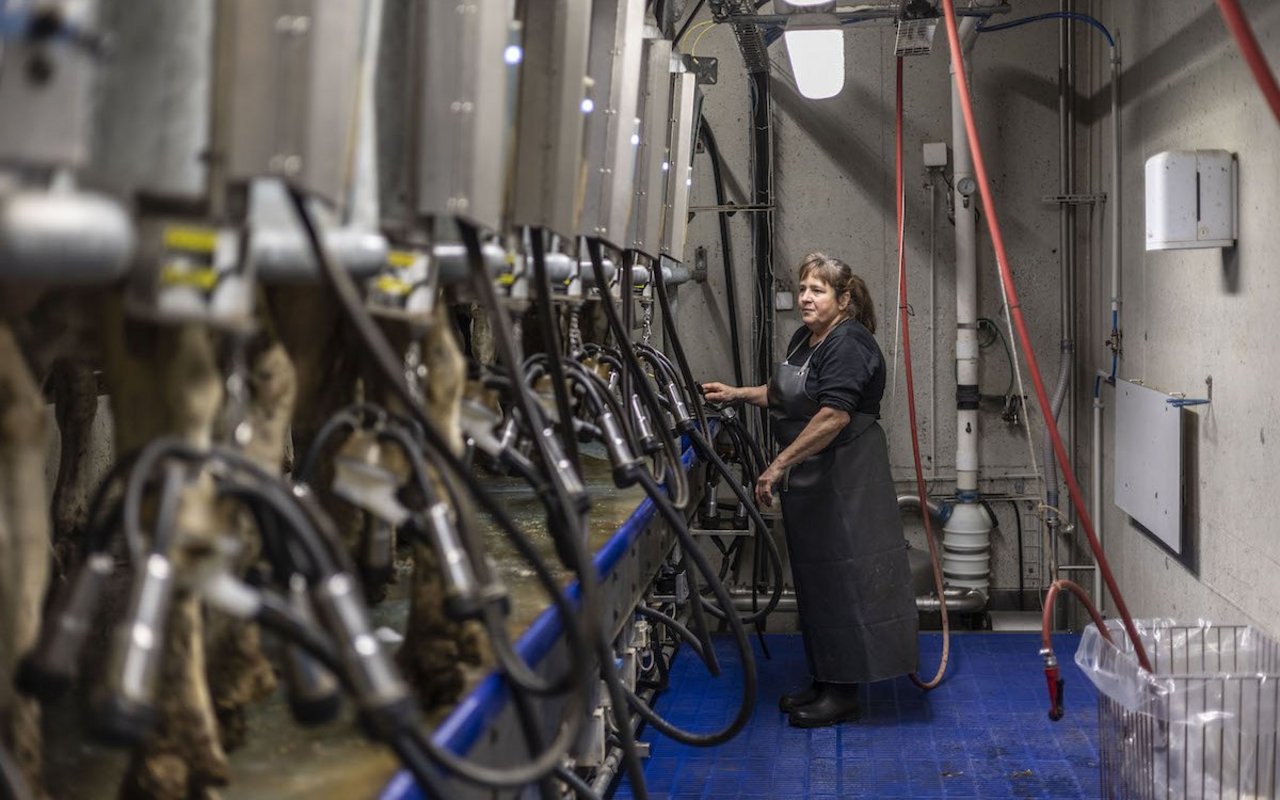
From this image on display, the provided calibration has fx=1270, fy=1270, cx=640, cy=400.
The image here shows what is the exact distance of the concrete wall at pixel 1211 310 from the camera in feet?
10.8

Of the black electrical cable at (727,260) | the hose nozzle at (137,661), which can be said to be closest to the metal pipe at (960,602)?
the black electrical cable at (727,260)

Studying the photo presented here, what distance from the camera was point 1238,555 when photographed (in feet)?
11.5

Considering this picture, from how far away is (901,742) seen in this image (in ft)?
13.5

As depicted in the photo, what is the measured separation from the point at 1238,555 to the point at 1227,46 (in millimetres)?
1427

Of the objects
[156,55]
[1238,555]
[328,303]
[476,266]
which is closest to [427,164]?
[476,266]

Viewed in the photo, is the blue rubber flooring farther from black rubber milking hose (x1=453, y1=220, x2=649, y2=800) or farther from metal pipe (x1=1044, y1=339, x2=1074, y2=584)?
black rubber milking hose (x1=453, y1=220, x2=649, y2=800)

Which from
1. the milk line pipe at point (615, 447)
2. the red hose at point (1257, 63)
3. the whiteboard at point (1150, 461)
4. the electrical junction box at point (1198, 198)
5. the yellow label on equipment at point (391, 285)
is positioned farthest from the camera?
the whiteboard at point (1150, 461)

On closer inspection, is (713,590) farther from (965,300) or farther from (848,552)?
(965,300)

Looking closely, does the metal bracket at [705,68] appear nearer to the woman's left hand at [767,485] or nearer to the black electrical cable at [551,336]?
the woman's left hand at [767,485]

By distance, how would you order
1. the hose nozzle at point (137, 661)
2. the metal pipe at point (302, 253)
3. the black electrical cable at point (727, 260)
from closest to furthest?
the hose nozzle at point (137, 661) < the metal pipe at point (302, 253) < the black electrical cable at point (727, 260)

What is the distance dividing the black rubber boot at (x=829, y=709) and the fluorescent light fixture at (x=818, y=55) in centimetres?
210

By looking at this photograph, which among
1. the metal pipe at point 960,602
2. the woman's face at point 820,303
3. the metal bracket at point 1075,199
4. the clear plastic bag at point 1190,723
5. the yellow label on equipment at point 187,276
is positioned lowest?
the metal pipe at point 960,602

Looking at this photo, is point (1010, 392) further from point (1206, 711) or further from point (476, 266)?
point (476, 266)

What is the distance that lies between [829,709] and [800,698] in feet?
0.42
